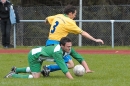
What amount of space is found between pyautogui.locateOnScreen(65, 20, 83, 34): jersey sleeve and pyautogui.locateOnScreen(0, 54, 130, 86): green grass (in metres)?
1.01

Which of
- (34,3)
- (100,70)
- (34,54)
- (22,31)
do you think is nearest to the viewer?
(34,54)

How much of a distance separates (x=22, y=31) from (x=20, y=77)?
11.6 meters

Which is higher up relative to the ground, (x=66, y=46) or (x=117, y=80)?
(x=66, y=46)

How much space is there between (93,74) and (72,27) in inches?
49.7

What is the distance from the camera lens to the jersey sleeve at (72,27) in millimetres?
11469

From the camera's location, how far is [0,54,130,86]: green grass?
10102 millimetres

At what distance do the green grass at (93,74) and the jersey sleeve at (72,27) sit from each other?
101 centimetres

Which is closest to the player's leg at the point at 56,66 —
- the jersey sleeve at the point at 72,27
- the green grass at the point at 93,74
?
the green grass at the point at 93,74

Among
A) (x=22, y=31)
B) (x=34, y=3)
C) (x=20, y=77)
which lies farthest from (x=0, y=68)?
(x=34, y=3)

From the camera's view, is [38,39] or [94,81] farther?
[38,39]

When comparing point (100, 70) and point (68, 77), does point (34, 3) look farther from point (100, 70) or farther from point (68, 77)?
point (68, 77)

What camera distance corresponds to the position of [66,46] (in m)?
10.8

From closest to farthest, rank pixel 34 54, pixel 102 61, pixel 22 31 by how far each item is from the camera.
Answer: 1. pixel 34 54
2. pixel 102 61
3. pixel 22 31

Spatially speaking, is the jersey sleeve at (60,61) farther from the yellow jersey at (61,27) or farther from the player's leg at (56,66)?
the yellow jersey at (61,27)
